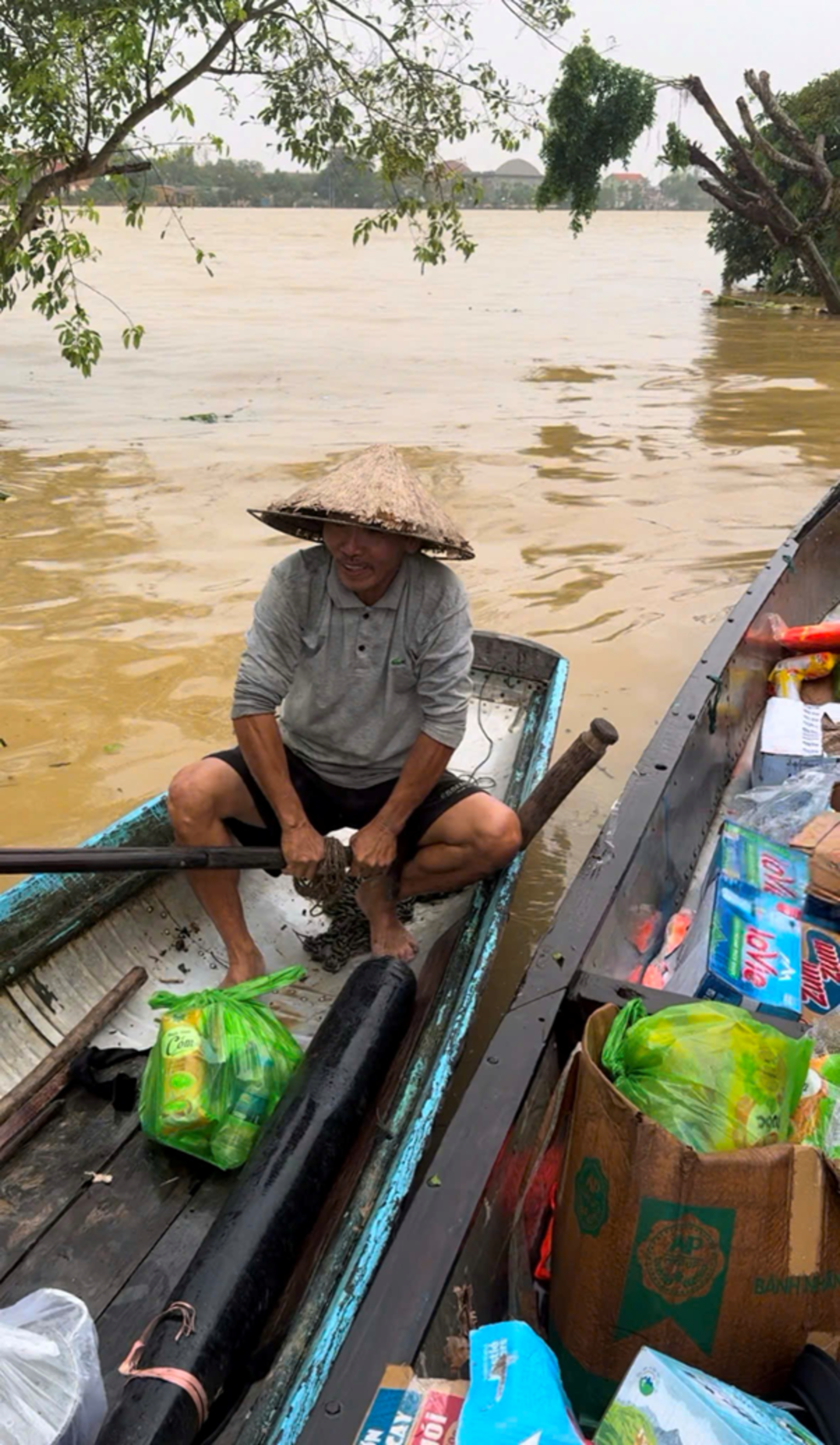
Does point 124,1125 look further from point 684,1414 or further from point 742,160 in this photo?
point 742,160

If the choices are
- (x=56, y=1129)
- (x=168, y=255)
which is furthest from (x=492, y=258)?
(x=56, y=1129)

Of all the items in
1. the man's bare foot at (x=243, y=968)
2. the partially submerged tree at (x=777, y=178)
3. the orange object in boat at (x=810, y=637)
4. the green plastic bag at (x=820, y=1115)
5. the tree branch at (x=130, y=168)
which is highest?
the partially submerged tree at (x=777, y=178)

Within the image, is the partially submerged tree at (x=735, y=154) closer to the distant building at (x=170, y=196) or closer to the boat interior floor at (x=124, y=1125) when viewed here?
the distant building at (x=170, y=196)

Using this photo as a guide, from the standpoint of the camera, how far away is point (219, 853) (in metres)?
2.78

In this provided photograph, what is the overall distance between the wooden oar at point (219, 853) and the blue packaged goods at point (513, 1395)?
1505mm

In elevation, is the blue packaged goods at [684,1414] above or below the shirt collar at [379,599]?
below

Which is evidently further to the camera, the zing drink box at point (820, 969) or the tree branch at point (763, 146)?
→ the tree branch at point (763, 146)

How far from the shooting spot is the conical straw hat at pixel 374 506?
105 inches

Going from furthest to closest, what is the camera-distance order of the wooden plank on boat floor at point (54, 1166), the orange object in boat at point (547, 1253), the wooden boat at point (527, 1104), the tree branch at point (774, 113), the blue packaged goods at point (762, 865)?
the tree branch at point (774, 113) → the blue packaged goods at point (762, 865) → the wooden plank on boat floor at point (54, 1166) → the orange object in boat at point (547, 1253) → the wooden boat at point (527, 1104)

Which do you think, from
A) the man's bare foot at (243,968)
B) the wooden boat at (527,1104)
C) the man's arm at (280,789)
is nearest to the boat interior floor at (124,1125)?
the man's bare foot at (243,968)

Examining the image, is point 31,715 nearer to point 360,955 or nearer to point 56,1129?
point 360,955

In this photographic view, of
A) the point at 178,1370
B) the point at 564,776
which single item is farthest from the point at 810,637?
the point at 178,1370

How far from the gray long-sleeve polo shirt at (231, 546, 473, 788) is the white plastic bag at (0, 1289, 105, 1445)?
155cm

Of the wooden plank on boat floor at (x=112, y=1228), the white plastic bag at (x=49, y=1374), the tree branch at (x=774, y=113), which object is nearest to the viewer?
the white plastic bag at (x=49, y=1374)
